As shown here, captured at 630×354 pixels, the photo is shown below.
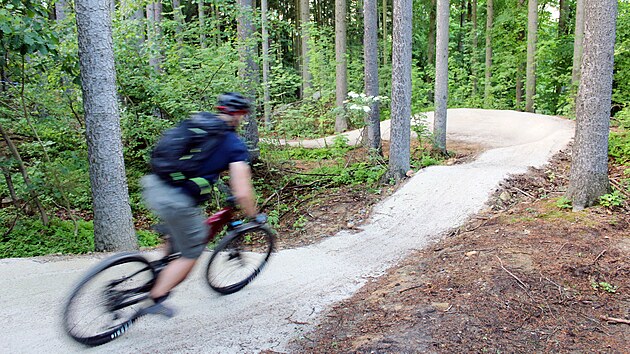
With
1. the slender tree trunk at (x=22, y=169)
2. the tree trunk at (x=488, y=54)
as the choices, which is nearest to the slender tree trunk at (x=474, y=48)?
the tree trunk at (x=488, y=54)

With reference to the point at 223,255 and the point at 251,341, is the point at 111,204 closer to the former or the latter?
the point at 223,255

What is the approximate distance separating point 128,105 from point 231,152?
708 cm

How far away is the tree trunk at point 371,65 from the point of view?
1143 cm

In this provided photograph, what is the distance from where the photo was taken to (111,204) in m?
6.04

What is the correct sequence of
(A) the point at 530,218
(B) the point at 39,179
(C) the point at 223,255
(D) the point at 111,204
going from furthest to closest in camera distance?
1. (B) the point at 39,179
2. (A) the point at 530,218
3. (D) the point at 111,204
4. (C) the point at 223,255

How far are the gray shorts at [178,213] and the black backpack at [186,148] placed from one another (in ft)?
0.31

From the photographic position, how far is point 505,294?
4.36 metres

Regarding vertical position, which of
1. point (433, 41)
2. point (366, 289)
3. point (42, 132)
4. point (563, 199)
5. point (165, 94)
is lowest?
point (366, 289)

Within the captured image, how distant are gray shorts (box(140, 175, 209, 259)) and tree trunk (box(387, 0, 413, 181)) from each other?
6.50 m

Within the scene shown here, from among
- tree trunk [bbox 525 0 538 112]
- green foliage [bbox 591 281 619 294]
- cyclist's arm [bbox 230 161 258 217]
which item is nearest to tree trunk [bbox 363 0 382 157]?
green foliage [bbox 591 281 619 294]

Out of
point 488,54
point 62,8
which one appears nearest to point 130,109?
point 62,8

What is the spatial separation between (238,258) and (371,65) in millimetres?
8841

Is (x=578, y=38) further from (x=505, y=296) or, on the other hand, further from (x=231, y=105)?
(x=231, y=105)

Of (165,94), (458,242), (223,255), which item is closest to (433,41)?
(165,94)
